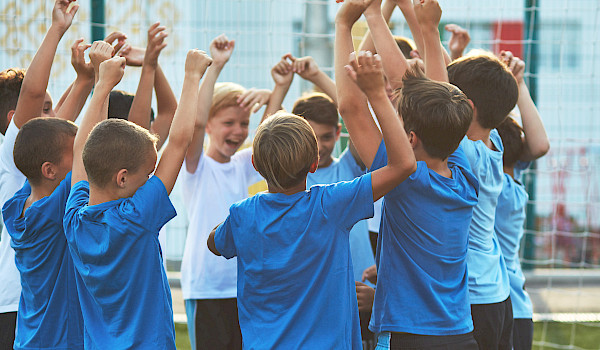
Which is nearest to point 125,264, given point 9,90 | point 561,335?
point 9,90

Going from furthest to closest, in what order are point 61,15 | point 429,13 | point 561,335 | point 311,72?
point 561,335
point 311,72
point 61,15
point 429,13

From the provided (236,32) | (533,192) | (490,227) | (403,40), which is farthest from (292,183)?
(533,192)

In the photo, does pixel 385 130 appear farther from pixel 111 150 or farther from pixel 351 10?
pixel 111 150

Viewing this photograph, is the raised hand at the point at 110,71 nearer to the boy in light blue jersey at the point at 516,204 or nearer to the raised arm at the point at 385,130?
the raised arm at the point at 385,130

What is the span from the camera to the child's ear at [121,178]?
2084 mm

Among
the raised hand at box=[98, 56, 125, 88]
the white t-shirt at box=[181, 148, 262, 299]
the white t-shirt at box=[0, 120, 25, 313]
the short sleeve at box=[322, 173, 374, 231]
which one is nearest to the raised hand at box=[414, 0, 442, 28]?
the short sleeve at box=[322, 173, 374, 231]

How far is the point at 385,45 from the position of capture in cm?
245

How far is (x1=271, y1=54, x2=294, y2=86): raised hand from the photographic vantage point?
10.4ft

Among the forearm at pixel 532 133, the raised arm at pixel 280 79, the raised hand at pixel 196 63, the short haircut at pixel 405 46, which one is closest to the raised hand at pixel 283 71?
the raised arm at pixel 280 79

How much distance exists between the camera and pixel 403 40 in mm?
3453

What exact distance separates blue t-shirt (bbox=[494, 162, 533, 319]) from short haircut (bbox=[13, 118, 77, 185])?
1737 millimetres

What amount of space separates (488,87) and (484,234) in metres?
0.54

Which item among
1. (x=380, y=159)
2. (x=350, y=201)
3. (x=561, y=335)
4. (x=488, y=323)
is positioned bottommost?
(x=561, y=335)

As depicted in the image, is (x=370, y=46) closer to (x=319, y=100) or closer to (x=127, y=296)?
(x=319, y=100)
